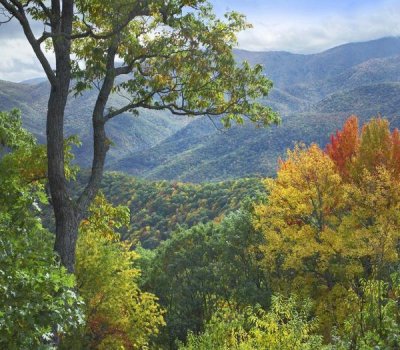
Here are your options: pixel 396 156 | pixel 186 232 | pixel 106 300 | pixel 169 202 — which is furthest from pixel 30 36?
pixel 169 202

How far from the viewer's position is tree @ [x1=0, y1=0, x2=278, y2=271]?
1023 cm

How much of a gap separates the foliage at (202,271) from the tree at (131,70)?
23.2 metres

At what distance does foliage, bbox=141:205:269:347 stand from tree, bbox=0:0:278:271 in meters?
23.2

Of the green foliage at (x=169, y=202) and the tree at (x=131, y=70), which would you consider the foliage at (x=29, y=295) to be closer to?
the tree at (x=131, y=70)

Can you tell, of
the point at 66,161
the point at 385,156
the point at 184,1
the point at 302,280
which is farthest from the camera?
the point at 385,156

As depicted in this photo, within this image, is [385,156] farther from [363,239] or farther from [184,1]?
[184,1]

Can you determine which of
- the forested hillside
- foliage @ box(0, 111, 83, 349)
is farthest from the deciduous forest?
the forested hillside

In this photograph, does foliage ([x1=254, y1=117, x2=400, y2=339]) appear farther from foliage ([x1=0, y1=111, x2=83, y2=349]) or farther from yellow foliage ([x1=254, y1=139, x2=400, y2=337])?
foliage ([x1=0, y1=111, x2=83, y2=349])

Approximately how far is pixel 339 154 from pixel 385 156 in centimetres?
723

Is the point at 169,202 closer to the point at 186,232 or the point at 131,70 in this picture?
the point at 186,232

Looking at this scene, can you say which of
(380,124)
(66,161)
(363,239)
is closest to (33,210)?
(66,161)

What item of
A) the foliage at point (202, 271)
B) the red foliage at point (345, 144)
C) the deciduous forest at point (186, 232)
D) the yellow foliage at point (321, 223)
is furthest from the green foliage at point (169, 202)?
the yellow foliage at point (321, 223)

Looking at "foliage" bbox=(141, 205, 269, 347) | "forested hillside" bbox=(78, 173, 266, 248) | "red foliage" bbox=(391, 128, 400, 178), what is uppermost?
"red foliage" bbox=(391, 128, 400, 178)

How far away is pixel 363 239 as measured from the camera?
89.9 feet
